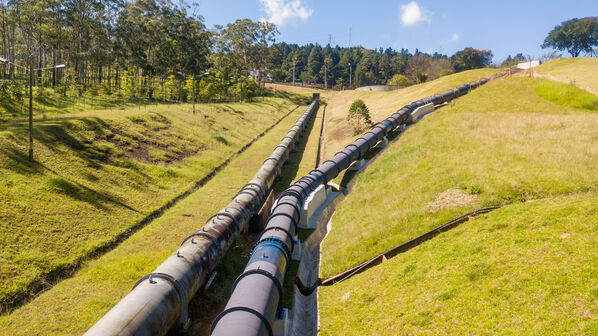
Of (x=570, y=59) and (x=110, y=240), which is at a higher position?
→ (x=570, y=59)

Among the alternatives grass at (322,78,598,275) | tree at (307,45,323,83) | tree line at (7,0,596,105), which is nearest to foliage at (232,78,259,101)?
tree line at (7,0,596,105)

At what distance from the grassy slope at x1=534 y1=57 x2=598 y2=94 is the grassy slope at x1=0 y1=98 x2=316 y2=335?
2221 inches

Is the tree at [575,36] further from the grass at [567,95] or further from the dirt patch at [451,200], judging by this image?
the dirt patch at [451,200]

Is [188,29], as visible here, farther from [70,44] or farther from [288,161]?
[288,161]

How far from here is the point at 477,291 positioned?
42.2 feet

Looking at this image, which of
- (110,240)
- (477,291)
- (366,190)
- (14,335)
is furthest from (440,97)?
(14,335)

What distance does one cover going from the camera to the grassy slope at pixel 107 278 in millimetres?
15123

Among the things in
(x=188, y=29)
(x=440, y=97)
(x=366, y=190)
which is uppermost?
A: (x=188, y=29)

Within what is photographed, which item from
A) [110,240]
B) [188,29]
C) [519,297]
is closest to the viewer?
[519,297]

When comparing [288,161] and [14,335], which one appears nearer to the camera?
[14,335]

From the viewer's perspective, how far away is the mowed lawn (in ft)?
38.3

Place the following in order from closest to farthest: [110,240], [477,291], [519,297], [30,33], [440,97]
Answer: [519,297] < [477,291] < [110,240] < [440,97] < [30,33]

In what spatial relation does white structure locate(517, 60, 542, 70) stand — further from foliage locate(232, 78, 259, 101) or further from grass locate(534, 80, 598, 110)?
foliage locate(232, 78, 259, 101)

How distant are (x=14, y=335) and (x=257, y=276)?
11271mm
